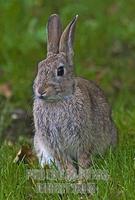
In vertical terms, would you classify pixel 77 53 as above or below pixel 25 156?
above

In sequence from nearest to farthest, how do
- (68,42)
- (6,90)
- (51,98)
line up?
(51,98) → (68,42) → (6,90)

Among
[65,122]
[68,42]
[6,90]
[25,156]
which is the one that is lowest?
[25,156]

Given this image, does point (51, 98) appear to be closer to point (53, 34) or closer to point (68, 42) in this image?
point (68, 42)

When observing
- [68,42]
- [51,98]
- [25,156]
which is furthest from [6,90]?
[51,98]

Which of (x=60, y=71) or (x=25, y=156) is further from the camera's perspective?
(x=25, y=156)

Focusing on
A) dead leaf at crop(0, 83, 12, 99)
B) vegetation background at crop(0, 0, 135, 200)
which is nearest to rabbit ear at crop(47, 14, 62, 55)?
vegetation background at crop(0, 0, 135, 200)

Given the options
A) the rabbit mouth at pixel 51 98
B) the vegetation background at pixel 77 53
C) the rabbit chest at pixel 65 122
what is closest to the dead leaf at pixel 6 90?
the vegetation background at pixel 77 53
